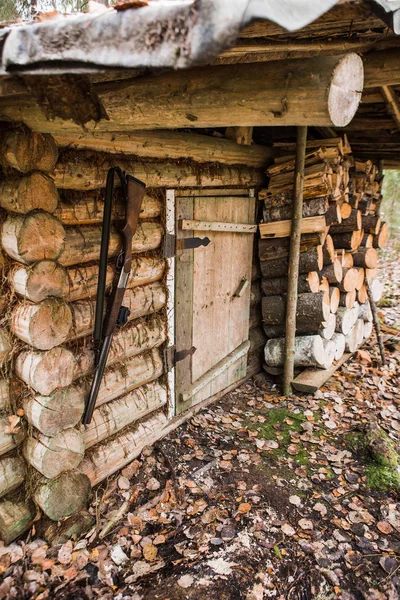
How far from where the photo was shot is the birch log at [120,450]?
3.30 m

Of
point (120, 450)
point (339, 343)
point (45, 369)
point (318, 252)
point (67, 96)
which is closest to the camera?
point (67, 96)

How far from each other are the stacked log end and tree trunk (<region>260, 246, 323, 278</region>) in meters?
1.94

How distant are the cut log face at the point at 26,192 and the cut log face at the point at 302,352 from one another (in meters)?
3.58

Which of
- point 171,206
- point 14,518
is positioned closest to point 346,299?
point 171,206

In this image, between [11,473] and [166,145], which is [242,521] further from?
[166,145]

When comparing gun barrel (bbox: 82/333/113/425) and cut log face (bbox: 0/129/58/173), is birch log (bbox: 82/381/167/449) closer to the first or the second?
gun barrel (bbox: 82/333/113/425)

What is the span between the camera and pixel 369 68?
267cm

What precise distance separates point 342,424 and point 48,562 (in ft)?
10.2

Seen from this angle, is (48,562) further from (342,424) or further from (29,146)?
(342,424)

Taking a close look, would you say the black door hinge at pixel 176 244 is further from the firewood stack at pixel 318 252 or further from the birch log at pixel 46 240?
the firewood stack at pixel 318 252

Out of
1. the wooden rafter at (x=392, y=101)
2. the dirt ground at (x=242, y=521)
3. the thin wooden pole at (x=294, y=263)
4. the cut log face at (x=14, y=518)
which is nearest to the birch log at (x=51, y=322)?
the cut log face at (x=14, y=518)

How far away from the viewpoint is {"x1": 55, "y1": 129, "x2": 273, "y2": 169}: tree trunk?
283 cm

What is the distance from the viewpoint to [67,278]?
2.92 meters

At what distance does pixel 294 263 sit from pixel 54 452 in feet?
10.7
